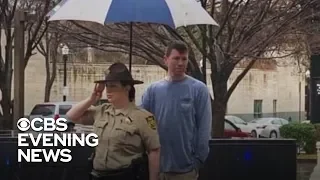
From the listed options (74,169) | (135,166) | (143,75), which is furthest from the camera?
(143,75)

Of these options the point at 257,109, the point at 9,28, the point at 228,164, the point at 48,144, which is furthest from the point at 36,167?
the point at 257,109

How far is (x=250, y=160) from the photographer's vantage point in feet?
22.9

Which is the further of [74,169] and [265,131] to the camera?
[265,131]

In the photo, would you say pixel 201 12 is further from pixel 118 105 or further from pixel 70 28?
pixel 70 28

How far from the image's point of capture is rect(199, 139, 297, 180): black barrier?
6.89m

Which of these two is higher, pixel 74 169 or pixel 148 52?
pixel 148 52

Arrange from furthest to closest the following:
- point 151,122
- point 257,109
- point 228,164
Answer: point 257,109, point 228,164, point 151,122

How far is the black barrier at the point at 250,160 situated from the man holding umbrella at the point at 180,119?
1875 mm

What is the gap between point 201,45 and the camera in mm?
13211

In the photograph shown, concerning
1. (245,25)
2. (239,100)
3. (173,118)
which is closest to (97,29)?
(245,25)

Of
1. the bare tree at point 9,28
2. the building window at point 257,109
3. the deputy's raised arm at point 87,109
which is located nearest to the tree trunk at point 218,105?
the bare tree at point 9,28

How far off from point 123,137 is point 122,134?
0.02 meters

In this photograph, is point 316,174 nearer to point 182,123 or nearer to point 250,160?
point 250,160

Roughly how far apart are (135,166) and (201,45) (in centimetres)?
887
